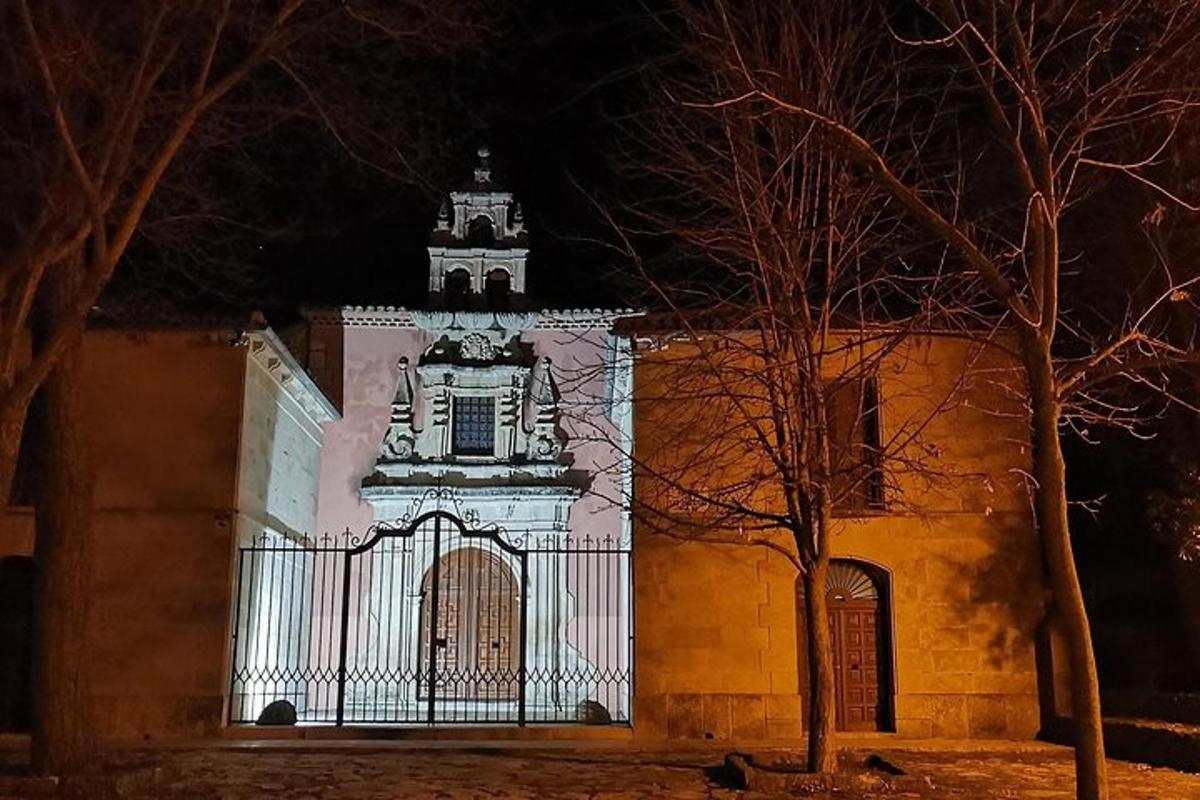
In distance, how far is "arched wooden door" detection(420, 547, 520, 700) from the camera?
73.7ft

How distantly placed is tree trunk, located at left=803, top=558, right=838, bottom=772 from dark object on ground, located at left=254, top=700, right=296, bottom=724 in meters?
8.44

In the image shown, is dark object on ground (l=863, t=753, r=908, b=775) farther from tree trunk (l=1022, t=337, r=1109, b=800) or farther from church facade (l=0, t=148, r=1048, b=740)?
tree trunk (l=1022, t=337, r=1109, b=800)

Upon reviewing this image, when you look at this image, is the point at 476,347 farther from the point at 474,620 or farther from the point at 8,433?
the point at 8,433

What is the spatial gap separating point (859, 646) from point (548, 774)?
6.09m

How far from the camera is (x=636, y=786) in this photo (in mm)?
10695

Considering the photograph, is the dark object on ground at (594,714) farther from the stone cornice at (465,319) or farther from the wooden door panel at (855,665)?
the stone cornice at (465,319)

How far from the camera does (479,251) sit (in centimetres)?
2503

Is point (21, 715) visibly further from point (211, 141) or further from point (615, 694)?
point (615, 694)

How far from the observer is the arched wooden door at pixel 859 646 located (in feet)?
52.2

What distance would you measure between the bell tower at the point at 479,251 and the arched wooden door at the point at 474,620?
557 centimetres

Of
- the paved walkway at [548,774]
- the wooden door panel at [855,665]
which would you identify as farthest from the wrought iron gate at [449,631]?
the paved walkway at [548,774]

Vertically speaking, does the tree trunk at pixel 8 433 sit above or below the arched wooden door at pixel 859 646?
above

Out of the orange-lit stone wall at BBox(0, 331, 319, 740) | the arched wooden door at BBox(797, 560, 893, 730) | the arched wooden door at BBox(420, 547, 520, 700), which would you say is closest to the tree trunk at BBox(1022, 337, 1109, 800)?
the arched wooden door at BBox(797, 560, 893, 730)

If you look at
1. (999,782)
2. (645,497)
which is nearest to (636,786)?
(999,782)
